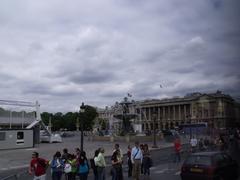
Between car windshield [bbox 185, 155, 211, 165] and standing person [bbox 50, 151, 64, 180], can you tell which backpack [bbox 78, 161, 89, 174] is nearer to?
standing person [bbox 50, 151, 64, 180]

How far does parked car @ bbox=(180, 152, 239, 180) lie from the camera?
1450cm

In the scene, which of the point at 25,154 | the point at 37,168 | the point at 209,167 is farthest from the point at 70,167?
the point at 25,154

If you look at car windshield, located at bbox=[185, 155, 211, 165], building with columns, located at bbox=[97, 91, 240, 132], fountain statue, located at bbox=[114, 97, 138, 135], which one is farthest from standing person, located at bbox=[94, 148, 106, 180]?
building with columns, located at bbox=[97, 91, 240, 132]

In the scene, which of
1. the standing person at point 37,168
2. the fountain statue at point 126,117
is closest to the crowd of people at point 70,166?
the standing person at point 37,168

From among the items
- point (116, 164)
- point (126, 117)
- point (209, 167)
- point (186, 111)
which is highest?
point (186, 111)

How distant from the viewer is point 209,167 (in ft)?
47.5

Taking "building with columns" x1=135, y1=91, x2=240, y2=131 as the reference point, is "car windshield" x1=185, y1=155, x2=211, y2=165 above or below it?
below

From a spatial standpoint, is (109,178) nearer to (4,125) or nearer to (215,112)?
(4,125)

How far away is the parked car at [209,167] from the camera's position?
571 inches

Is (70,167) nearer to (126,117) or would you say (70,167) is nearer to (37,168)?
(37,168)

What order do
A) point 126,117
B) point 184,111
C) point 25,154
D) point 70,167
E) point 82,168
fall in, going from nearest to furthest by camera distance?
1. point 82,168
2. point 70,167
3. point 25,154
4. point 126,117
5. point 184,111

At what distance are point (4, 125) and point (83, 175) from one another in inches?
1884

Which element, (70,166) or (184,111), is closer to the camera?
(70,166)

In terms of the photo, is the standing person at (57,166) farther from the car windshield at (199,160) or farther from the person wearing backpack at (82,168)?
the car windshield at (199,160)
